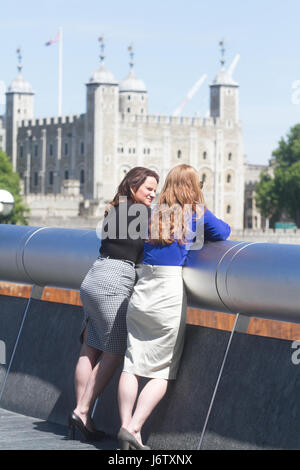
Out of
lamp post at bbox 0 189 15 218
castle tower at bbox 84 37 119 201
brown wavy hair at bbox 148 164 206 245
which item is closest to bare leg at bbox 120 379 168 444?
brown wavy hair at bbox 148 164 206 245

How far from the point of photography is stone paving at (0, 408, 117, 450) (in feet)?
16.4

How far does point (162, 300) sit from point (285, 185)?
6974 cm

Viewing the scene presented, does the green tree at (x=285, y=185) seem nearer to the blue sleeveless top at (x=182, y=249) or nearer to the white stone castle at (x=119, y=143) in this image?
the white stone castle at (x=119, y=143)

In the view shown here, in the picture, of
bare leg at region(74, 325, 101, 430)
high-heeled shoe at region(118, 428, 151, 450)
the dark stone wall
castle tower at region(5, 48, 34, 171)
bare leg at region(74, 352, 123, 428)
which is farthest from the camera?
castle tower at region(5, 48, 34, 171)

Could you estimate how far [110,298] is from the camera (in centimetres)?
506

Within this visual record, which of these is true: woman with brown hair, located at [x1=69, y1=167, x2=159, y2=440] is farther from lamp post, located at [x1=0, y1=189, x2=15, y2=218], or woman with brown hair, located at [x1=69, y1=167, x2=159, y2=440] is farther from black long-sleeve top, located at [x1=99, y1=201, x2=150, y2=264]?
lamp post, located at [x1=0, y1=189, x2=15, y2=218]

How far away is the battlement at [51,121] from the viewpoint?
96562mm

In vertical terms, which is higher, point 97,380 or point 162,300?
point 162,300

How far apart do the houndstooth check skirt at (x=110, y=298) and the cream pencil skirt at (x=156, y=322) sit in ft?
0.66
